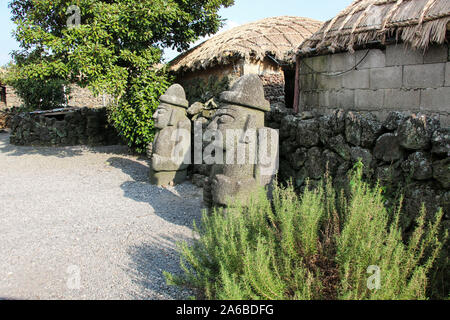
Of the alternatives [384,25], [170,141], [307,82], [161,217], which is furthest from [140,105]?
[384,25]

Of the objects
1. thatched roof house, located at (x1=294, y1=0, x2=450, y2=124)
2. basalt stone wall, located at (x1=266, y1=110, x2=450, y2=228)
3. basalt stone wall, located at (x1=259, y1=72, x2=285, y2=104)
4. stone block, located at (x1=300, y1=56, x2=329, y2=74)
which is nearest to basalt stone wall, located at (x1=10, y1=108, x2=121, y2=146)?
basalt stone wall, located at (x1=259, y1=72, x2=285, y2=104)

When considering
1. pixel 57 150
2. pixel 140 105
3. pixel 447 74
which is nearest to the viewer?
pixel 447 74

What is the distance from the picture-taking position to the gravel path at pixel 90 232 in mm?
3316

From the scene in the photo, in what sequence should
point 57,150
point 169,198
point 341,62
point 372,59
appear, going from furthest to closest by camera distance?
point 57,150, point 169,198, point 341,62, point 372,59

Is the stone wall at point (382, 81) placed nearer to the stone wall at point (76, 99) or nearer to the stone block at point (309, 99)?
the stone block at point (309, 99)

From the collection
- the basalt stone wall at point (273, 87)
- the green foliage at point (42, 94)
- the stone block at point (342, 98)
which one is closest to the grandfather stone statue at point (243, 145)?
the stone block at point (342, 98)

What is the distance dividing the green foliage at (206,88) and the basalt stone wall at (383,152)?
365cm

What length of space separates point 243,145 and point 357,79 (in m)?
3.06

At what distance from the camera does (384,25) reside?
5188 millimetres

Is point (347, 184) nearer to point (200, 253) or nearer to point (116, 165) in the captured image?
point (200, 253)

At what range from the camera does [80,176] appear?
8086 mm

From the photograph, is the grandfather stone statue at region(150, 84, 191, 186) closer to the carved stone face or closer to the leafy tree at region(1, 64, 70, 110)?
the carved stone face

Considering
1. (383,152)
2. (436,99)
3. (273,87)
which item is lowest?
(383,152)

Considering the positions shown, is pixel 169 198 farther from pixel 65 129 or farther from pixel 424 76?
pixel 65 129
